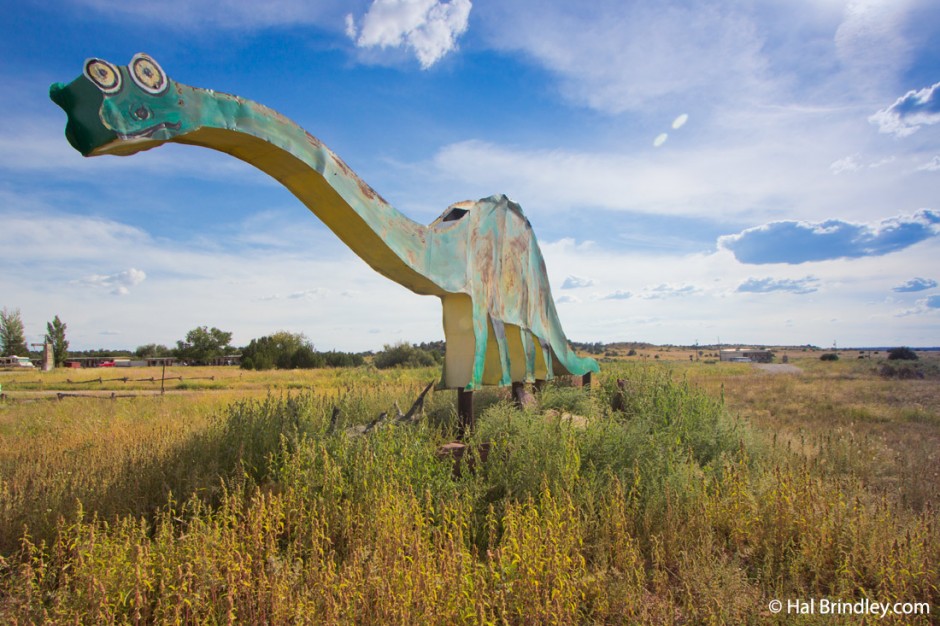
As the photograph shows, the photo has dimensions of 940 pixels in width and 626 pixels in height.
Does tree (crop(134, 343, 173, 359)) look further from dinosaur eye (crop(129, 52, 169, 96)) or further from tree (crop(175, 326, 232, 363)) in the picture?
dinosaur eye (crop(129, 52, 169, 96))

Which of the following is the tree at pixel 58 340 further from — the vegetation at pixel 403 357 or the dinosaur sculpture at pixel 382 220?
the dinosaur sculpture at pixel 382 220

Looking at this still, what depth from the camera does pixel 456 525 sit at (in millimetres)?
4008

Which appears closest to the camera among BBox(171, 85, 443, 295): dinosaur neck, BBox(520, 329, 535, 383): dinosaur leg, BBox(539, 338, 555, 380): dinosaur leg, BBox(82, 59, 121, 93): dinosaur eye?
BBox(82, 59, 121, 93): dinosaur eye

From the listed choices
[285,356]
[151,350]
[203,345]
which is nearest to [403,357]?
[285,356]

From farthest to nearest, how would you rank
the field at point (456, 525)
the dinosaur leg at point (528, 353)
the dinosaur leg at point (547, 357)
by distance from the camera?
the dinosaur leg at point (547, 357), the dinosaur leg at point (528, 353), the field at point (456, 525)

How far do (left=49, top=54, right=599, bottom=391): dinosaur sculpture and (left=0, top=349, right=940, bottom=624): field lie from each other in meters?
1.12

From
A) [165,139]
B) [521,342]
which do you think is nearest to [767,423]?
[521,342]

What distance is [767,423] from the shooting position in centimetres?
1123

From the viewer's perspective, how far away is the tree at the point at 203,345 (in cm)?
4519

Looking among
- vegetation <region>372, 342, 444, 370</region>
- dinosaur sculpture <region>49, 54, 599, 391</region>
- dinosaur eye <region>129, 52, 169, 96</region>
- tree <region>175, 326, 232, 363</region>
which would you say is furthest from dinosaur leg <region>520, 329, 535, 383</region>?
tree <region>175, 326, 232, 363</region>

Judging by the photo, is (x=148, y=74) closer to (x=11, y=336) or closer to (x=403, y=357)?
(x=403, y=357)

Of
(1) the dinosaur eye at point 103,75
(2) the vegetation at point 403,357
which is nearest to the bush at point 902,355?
(2) the vegetation at point 403,357

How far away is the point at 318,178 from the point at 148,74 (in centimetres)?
139

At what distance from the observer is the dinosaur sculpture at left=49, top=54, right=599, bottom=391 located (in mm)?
3430
